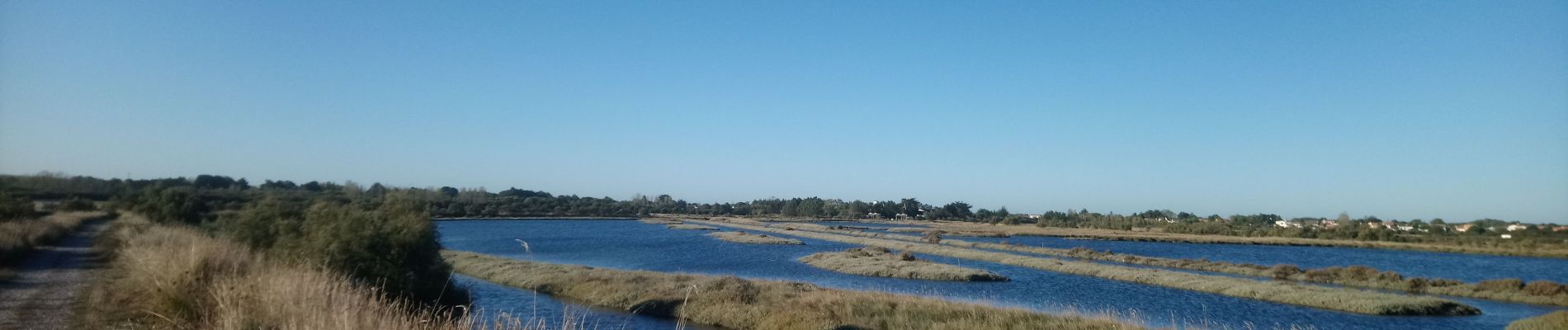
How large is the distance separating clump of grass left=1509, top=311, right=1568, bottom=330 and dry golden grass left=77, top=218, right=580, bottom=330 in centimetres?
2803

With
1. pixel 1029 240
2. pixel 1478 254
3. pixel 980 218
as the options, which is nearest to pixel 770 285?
pixel 1029 240

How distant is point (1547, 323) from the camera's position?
76.8 feet

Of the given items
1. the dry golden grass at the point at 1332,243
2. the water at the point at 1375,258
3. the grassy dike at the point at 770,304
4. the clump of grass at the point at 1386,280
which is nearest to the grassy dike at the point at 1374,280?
the clump of grass at the point at 1386,280

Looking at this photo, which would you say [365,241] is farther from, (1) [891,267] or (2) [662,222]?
(2) [662,222]

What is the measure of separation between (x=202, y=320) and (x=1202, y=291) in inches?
1522

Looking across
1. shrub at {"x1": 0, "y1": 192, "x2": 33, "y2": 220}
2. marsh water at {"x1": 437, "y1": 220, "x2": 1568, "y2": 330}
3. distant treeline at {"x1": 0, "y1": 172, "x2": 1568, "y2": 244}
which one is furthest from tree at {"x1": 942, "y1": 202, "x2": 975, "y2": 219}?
shrub at {"x1": 0, "y1": 192, "x2": 33, "y2": 220}

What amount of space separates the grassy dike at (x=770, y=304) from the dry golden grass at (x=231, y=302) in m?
8.81

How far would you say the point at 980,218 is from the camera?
18000cm

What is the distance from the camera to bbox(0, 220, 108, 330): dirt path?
10.7 metres

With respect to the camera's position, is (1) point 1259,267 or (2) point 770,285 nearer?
(2) point 770,285

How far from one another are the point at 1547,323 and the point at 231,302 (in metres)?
32.6

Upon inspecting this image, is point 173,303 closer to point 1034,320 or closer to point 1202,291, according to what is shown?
point 1034,320

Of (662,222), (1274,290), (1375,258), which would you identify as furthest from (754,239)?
(662,222)

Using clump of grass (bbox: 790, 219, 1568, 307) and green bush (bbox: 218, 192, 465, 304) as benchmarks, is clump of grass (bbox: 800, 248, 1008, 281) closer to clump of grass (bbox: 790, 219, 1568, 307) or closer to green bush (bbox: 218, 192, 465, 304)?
clump of grass (bbox: 790, 219, 1568, 307)
